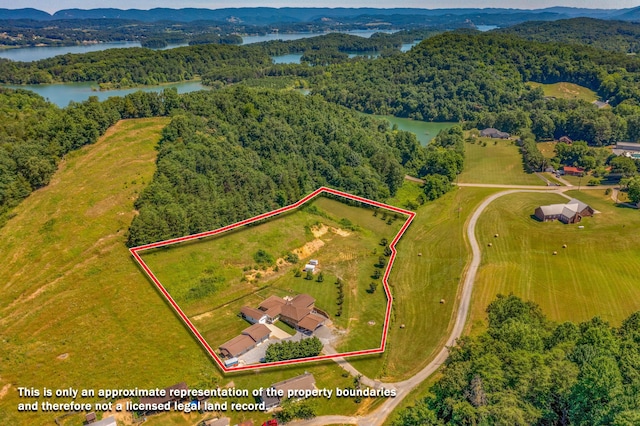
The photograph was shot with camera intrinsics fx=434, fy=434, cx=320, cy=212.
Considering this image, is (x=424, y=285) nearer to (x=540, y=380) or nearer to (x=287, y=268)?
(x=287, y=268)

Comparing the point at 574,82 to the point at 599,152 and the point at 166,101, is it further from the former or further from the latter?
the point at 166,101

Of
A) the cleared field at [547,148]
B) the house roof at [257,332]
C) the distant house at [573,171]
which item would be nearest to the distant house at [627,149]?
the cleared field at [547,148]

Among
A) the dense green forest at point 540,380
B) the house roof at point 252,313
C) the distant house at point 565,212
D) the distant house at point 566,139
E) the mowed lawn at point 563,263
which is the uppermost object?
the dense green forest at point 540,380

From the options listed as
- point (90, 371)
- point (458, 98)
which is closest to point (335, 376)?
point (90, 371)

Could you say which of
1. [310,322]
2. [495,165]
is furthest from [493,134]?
[310,322]

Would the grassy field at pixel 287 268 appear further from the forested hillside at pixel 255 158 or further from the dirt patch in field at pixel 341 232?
the forested hillside at pixel 255 158

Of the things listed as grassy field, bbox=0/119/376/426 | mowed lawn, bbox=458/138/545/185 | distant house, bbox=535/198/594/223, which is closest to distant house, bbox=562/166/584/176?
mowed lawn, bbox=458/138/545/185
